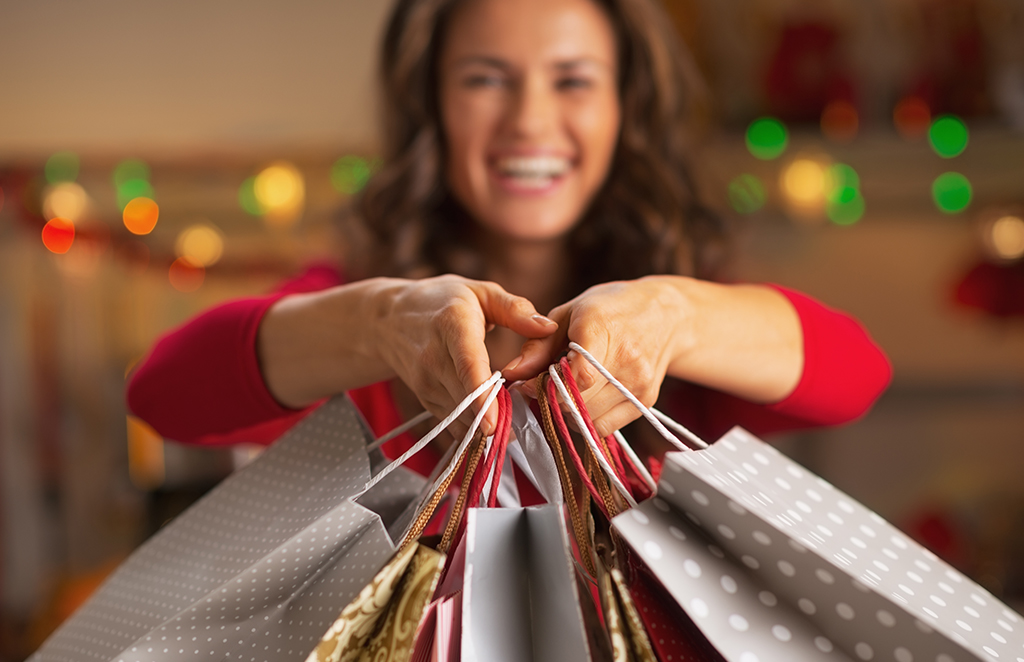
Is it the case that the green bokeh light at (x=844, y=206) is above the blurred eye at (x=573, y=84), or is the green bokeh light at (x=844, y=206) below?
below

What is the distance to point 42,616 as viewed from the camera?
67.5 inches

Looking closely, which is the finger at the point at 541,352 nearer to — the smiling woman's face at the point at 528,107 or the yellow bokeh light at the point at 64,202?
the smiling woman's face at the point at 528,107

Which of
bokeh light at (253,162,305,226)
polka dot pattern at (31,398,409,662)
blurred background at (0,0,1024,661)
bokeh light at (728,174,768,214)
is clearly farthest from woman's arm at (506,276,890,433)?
bokeh light at (253,162,305,226)

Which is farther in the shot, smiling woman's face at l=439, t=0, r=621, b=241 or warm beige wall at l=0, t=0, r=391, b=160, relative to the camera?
warm beige wall at l=0, t=0, r=391, b=160

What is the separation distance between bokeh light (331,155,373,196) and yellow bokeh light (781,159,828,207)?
88 cm

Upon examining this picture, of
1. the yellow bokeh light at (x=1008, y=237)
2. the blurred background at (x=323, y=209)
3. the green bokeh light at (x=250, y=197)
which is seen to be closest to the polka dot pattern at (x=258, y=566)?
the blurred background at (x=323, y=209)

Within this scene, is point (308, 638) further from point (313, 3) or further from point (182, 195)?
point (313, 3)

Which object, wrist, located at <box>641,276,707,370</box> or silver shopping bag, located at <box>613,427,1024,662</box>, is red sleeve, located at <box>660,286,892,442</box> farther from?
silver shopping bag, located at <box>613,427,1024,662</box>

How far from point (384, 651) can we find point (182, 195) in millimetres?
1678

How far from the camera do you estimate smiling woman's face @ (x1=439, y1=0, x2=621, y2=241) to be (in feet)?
2.37

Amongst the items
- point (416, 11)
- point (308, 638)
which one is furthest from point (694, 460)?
point (416, 11)

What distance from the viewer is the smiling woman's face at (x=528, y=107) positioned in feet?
2.37

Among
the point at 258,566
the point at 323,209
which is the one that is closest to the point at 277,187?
the point at 323,209

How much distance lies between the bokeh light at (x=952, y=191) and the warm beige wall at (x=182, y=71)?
1285 millimetres
